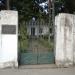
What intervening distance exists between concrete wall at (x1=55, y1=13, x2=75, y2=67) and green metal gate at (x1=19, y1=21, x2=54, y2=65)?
61 cm

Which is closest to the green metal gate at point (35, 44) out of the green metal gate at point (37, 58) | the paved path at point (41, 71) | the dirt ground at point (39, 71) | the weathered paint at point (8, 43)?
the green metal gate at point (37, 58)

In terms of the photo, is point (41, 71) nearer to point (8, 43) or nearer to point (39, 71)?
point (39, 71)

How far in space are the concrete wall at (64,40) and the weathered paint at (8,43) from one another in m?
2.21

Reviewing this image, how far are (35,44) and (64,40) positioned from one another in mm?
1697

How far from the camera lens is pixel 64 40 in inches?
530

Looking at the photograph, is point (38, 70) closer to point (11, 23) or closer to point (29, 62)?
point (29, 62)

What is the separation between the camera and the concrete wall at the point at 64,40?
1339cm

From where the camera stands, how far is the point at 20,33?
13977 mm

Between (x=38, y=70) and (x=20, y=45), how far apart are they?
2.07 metres

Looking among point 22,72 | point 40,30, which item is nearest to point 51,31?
point 40,30

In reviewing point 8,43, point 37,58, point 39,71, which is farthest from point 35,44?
point 39,71

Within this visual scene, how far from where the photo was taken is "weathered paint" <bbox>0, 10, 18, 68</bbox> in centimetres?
1285

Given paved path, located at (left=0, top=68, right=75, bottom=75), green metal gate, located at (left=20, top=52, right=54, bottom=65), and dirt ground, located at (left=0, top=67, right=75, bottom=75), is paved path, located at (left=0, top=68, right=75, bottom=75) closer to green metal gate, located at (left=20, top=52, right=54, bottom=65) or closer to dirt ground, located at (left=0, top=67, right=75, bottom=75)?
dirt ground, located at (left=0, top=67, right=75, bottom=75)

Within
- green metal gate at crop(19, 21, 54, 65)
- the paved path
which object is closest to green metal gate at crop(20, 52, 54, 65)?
green metal gate at crop(19, 21, 54, 65)
